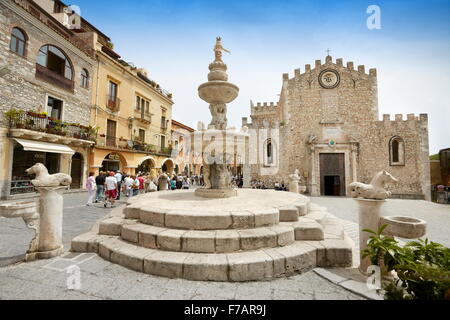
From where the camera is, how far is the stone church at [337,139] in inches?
674

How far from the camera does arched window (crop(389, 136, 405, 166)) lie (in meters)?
17.3

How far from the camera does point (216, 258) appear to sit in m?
2.77

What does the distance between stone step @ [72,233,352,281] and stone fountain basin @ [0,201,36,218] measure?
118 cm

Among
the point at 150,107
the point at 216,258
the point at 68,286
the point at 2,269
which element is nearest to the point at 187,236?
the point at 216,258

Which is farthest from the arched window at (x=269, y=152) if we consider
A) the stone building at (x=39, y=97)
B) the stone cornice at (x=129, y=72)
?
the stone building at (x=39, y=97)

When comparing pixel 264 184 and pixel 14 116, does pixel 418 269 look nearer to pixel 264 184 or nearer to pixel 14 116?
pixel 14 116

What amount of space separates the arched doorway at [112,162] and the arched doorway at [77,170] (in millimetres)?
2947

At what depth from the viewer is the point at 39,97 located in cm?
1230

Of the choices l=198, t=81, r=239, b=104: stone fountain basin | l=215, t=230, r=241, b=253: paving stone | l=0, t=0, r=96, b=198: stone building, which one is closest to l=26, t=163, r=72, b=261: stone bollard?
l=215, t=230, r=241, b=253: paving stone

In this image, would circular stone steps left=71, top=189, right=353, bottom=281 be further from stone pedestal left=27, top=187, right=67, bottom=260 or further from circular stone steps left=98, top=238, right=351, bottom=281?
stone pedestal left=27, top=187, right=67, bottom=260

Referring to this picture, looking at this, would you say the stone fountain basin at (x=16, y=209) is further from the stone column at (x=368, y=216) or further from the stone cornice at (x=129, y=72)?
the stone cornice at (x=129, y=72)

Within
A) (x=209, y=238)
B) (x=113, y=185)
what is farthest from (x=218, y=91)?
(x=113, y=185)

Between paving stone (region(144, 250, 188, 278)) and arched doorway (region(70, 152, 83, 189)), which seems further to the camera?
arched doorway (region(70, 152, 83, 189))

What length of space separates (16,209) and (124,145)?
16.5 m
